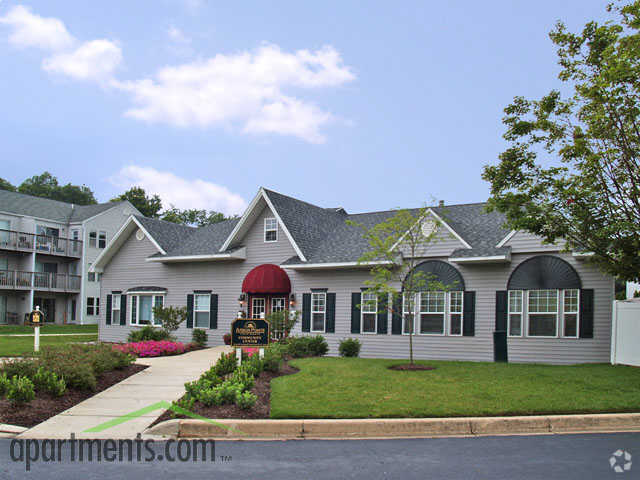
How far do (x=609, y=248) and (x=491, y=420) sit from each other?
6.92m

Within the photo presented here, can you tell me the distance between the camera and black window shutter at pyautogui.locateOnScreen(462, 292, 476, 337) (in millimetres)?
21312

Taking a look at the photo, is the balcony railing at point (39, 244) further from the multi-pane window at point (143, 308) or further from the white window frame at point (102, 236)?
the multi-pane window at point (143, 308)

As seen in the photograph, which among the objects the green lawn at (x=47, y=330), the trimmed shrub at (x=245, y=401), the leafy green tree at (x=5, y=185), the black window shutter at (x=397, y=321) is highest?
the leafy green tree at (x=5, y=185)

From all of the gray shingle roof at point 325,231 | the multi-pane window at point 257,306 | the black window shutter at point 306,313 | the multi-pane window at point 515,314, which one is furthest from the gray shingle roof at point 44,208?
the multi-pane window at point 515,314

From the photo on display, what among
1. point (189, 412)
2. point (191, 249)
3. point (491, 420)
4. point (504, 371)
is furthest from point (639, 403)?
point (191, 249)

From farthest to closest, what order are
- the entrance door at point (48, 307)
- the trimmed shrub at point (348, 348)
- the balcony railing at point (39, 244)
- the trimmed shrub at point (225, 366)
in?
the entrance door at point (48, 307), the balcony railing at point (39, 244), the trimmed shrub at point (348, 348), the trimmed shrub at point (225, 366)

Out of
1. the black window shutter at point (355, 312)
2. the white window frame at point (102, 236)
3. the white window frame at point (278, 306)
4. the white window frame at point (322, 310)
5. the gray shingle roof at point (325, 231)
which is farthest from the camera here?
the white window frame at point (102, 236)

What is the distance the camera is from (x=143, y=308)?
1152 inches

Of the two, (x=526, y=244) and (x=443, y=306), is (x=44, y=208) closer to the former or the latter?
(x=443, y=306)

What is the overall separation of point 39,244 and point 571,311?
40403mm

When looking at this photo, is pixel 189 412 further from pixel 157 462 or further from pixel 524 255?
pixel 524 255

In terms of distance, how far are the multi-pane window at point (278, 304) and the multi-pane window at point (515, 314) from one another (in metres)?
9.40

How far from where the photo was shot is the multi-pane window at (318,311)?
24359 millimetres

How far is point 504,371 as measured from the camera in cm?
1561
